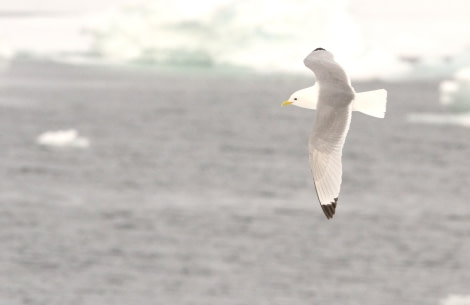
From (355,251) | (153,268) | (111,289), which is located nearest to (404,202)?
(355,251)

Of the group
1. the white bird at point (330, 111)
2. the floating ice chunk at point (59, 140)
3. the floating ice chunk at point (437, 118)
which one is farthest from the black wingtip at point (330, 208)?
the floating ice chunk at point (437, 118)

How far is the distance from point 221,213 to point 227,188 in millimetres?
7238

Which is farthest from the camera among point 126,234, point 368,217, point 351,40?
point 351,40

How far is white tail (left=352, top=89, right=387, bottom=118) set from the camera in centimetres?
650

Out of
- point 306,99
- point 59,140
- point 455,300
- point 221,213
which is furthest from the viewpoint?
point 59,140

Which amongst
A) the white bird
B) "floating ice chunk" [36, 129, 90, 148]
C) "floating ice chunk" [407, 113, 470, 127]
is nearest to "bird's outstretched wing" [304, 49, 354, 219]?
the white bird

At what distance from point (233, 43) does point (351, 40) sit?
12.3 m

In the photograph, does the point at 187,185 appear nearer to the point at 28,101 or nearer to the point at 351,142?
the point at 351,142

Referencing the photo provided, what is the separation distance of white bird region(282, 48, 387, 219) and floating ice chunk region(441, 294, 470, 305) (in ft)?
207

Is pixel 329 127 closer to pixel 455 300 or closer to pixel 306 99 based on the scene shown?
pixel 306 99

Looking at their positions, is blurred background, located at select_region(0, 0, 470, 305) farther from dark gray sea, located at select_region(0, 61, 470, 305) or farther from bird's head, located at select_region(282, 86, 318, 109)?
bird's head, located at select_region(282, 86, 318, 109)

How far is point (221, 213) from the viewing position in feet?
293

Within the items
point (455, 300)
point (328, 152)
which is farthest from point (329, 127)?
point (455, 300)

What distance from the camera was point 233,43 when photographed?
338 feet
